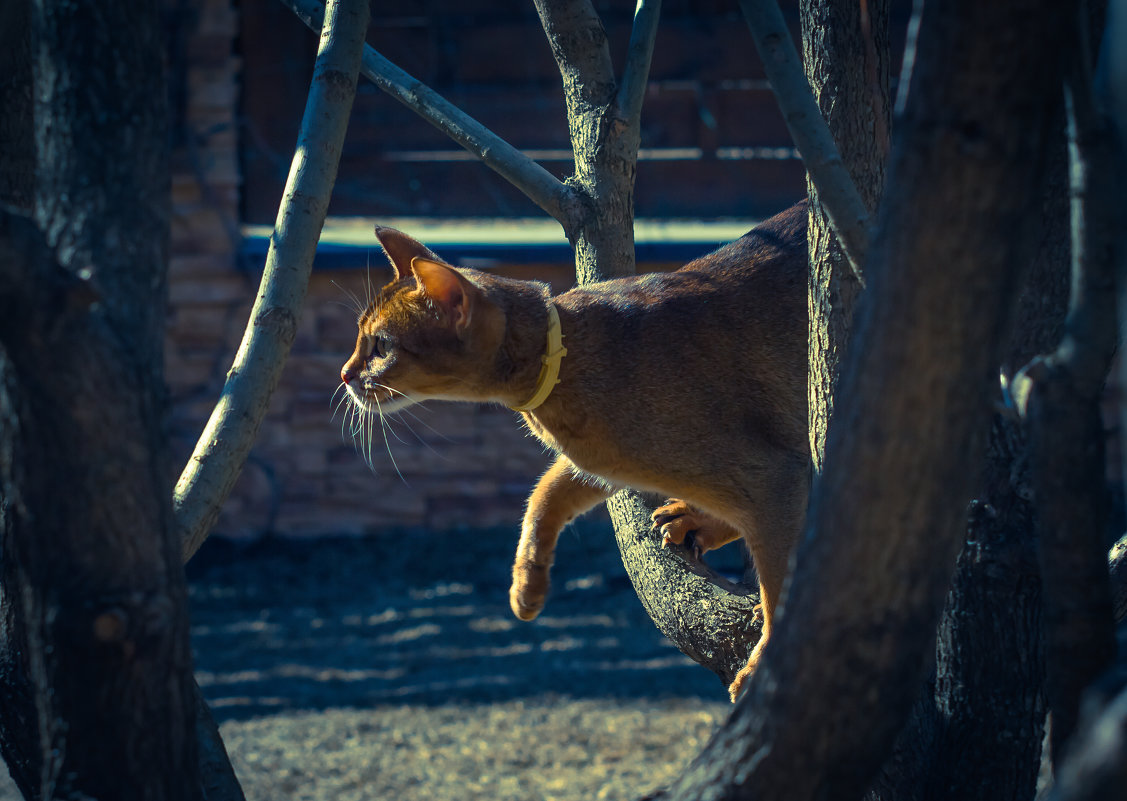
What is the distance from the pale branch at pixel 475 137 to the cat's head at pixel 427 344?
28cm

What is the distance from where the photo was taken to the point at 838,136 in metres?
1.92

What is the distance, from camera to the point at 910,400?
1.11 metres

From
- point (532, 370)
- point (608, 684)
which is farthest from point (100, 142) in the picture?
point (608, 684)

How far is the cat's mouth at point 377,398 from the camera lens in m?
2.67

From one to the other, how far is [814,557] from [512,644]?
377 cm

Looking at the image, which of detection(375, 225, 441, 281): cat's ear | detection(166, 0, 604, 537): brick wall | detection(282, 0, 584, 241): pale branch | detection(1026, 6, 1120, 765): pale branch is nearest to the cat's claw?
detection(282, 0, 584, 241): pale branch

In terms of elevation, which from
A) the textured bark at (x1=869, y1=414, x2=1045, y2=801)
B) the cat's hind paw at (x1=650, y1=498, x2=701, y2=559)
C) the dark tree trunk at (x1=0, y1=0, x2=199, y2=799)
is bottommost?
the textured bark at (x1=869, y1=414, x2=1045, y2=801)

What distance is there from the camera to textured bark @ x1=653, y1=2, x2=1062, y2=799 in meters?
1.08

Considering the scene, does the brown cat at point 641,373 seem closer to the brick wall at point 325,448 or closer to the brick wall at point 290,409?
the brick wall at point 290,409

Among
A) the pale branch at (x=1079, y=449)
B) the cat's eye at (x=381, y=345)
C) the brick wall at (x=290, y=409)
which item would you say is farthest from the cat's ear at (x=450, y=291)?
the brick wall at (x=290, y=409)

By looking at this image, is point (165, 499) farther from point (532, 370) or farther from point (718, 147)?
point (718, 147)

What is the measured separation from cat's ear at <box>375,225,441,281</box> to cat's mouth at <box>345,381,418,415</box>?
312mm

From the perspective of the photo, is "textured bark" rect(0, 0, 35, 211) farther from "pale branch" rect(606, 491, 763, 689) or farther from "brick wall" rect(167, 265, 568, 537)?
"brick wall" rect(167, 265, 568, 537)

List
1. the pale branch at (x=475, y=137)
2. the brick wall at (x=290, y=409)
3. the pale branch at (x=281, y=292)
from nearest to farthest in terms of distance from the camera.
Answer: the pale branch at (x=281, y=292)
the pale branch at (x=475, y=137)
the brick wall at (x=290, y=409)
